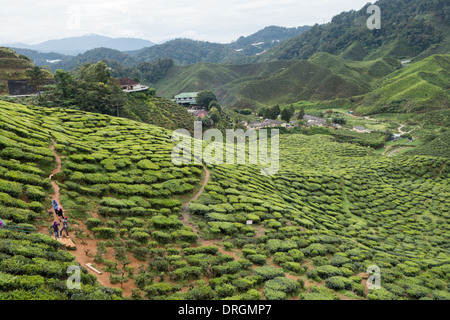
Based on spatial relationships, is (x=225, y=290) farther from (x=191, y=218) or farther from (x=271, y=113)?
(x=271, y=113)

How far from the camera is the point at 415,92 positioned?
4464 inches

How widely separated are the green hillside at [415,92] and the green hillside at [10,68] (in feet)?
425

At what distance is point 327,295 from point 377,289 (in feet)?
14.8

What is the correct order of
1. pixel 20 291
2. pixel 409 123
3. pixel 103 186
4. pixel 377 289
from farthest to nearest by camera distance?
1. pixel 409 123
2. pixel 103 186
3. pixel 377 289
4. pixel 20 291

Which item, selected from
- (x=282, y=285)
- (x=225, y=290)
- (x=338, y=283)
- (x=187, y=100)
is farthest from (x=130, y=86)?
(x=338, y=283)

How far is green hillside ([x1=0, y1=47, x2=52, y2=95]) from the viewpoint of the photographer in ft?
204

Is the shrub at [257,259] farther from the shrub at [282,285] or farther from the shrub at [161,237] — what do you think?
the shrub at [161,237]

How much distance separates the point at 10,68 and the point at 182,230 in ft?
262

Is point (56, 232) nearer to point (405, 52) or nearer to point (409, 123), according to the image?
point (409, 123)

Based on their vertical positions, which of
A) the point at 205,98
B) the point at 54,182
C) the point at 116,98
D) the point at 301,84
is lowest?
the point at 54,182

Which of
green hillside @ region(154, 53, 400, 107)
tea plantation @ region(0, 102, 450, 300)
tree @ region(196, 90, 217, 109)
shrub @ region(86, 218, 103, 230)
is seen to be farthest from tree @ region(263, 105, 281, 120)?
shrub @ region(86, 218, 103, 230)

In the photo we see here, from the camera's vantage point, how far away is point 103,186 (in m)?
19.6

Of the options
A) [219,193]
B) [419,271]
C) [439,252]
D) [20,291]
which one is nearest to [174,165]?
[219,193]

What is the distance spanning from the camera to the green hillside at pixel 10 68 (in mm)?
62069
